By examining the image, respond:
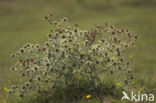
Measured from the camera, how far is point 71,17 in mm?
36938

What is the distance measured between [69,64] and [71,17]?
103 ft

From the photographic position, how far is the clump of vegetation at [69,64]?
579cm

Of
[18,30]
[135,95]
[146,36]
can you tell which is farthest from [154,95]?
[18,30]

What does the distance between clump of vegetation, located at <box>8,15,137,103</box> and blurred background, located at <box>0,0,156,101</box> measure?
13920 mm

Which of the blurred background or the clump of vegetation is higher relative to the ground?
the blurred background

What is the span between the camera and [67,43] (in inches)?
229

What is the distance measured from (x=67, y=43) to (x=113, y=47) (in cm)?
96

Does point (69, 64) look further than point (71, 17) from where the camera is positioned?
No

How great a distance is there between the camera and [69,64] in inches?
229

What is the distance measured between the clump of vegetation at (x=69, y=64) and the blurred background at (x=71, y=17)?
13.9 m

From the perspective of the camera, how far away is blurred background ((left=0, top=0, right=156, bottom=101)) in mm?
25406

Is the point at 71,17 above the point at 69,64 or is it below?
above

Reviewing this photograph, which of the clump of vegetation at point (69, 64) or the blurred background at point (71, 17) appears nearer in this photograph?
the clump of vegetation at point (69, 64)

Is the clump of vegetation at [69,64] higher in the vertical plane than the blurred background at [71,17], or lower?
lower
